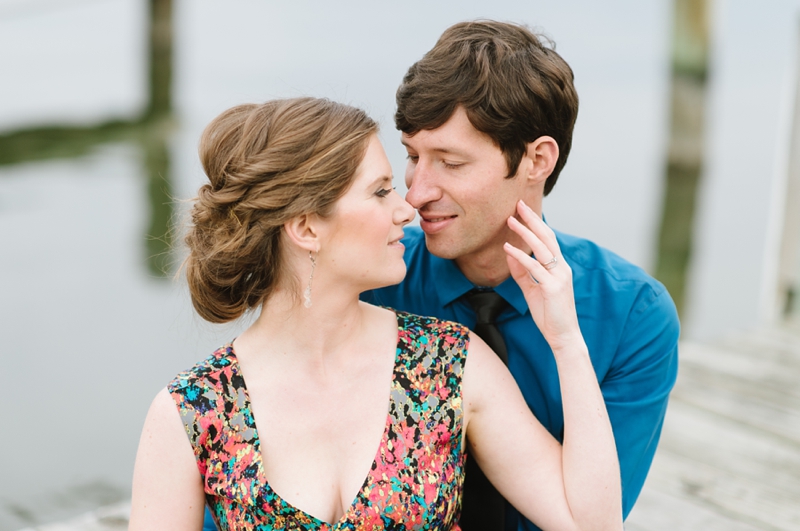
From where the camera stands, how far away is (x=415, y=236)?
106 inches

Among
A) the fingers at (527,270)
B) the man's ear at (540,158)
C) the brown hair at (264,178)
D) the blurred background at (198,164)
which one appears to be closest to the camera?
the brown hair at (264,178)

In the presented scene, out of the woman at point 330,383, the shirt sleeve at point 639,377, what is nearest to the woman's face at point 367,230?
the woman at point 330,383

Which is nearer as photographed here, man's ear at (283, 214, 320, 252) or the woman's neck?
man's ear at (283, 214, 320, 252)

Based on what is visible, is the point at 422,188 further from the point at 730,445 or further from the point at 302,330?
the point at 730,445

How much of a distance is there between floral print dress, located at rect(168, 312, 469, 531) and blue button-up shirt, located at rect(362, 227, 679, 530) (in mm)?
268

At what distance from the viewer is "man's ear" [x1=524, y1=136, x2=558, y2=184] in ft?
7.69

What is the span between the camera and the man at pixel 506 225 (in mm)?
2256

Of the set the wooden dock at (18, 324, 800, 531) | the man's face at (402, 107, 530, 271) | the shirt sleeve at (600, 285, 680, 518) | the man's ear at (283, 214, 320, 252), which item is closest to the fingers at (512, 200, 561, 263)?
the man's face at (402, 107, 530, 271)

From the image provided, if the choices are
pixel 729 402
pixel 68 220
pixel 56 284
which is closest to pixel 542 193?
pixel 729 402

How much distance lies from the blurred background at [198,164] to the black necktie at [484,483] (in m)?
0.57

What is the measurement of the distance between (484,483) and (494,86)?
3.17 feet

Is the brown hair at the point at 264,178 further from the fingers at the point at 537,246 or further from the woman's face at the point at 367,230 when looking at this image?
the fingers at the point at 537,246

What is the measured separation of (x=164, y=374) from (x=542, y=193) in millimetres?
3209

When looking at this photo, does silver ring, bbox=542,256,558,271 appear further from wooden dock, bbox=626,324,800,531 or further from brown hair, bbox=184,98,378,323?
wooden dock, bbox=626,324,800,531
